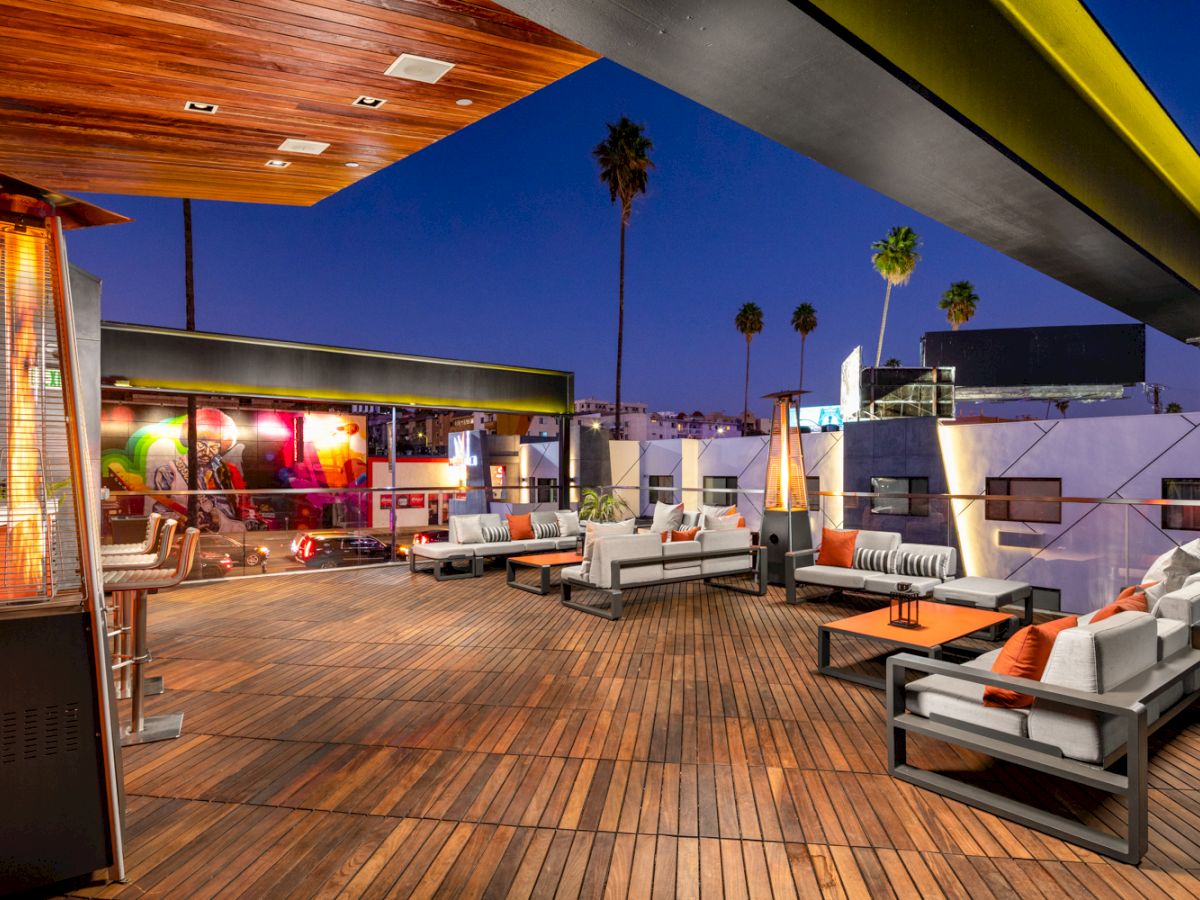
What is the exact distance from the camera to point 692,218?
108 m

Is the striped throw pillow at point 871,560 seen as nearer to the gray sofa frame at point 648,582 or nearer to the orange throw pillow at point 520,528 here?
the gray sofa frame at point 648,582

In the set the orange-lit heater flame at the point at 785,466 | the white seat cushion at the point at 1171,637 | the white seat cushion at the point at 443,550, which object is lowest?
the white seat cushion at the point at 443,550

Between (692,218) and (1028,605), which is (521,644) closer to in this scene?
(1028,605)

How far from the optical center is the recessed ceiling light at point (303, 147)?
3492mm

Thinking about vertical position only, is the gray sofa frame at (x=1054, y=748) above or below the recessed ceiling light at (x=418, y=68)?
below

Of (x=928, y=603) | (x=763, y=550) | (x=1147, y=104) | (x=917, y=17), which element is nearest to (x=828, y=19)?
(x=917, y=17)

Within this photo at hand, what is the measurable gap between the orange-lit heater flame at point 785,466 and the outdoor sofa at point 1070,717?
13.9 feet

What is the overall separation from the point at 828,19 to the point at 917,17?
1.77 feet

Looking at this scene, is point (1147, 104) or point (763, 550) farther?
point (763, 550)

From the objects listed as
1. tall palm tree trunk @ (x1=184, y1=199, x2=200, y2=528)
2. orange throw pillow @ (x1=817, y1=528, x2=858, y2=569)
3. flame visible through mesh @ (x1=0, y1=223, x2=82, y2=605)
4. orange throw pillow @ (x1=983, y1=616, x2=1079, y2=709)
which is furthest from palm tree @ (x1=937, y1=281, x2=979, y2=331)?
flame visible through mesh @ (x1=0, y1=223, x2=82, y2=605)

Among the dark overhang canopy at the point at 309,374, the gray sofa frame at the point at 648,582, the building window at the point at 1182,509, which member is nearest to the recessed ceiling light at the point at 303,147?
the gray sofa frame at the point at 648,582

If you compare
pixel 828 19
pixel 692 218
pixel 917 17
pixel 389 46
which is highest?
pixel 692 218

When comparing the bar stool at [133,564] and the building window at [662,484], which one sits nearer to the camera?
the bar stool at [133,564]

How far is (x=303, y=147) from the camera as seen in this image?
357 centimetres
